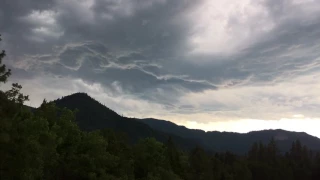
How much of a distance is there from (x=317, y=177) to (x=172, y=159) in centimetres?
8456

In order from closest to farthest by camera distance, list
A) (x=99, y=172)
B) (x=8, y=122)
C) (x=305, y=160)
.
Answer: (x=8, y=122) → (x=99, y=172) → (x=305, y=160)

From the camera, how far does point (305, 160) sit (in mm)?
163875

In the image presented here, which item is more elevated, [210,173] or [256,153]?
[256,153]

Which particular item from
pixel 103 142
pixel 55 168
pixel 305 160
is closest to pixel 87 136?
pixel 103 142

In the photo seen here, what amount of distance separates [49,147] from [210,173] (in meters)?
76.0

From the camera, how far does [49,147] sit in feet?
139

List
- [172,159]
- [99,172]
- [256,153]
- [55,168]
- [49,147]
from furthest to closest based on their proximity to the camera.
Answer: [256,153] < [172,159] < [99,172] < [55,168] < [49,147]

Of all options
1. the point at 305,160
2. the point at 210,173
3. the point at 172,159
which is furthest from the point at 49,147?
the point at 305,160

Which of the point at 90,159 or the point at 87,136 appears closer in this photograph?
the point at 90,159

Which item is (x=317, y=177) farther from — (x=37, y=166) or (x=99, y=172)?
(x=37, y=166)

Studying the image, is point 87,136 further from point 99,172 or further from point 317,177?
point 317,177

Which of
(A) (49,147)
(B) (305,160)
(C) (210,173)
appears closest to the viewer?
(A) (49,147)

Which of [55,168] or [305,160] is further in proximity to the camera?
[305,160]

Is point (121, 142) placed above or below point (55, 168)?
above
